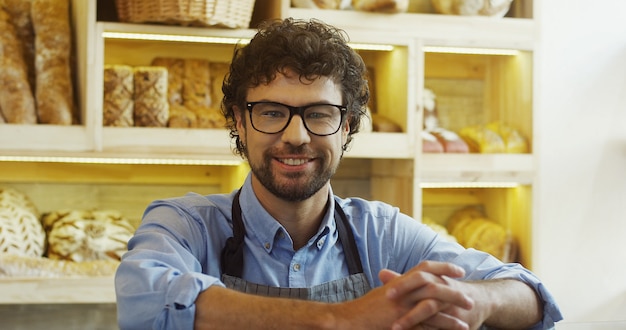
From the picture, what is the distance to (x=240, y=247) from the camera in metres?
1.75

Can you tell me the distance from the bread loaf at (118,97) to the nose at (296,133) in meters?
1.23

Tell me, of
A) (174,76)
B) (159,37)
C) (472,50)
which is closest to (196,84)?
(174,76)

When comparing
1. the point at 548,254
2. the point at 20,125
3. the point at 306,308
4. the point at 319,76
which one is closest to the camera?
the point at 306,308

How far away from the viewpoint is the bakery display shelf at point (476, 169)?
3025 mm

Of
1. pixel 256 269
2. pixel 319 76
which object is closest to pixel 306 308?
pixel 256 269

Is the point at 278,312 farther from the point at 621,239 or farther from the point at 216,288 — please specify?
the point at 621,239

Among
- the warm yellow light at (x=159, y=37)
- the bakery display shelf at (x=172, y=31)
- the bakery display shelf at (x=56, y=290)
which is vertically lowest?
the bakery display shelf at (x=56, y=290)

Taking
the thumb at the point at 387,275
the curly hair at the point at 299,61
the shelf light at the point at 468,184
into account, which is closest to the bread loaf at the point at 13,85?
the curly hair at the point at 299,61

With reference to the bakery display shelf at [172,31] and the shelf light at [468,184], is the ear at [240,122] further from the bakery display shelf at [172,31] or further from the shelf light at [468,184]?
the shelf light at [468,184]

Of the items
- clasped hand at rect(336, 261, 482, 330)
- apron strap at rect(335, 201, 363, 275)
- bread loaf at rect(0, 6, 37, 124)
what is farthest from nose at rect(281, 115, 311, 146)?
bread loaf at rect(0, 6, 37, 124)

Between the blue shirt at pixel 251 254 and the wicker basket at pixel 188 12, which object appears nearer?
the blue shirt at pixel 251 254

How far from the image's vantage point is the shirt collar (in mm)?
1756

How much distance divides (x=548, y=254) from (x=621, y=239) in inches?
13.0

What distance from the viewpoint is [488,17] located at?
3064 mm
